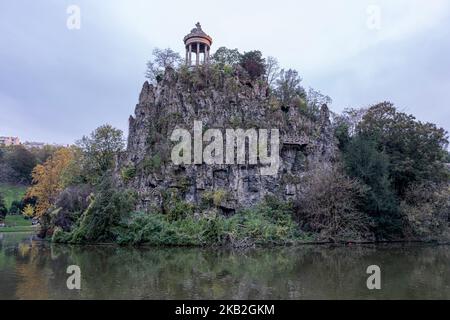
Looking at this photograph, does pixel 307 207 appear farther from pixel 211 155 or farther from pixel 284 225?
pixel 211 155

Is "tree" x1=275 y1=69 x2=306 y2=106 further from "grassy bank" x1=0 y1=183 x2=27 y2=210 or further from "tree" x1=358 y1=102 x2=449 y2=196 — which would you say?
"grassy bank" x1=0 y1=183 x2=27 y2=210

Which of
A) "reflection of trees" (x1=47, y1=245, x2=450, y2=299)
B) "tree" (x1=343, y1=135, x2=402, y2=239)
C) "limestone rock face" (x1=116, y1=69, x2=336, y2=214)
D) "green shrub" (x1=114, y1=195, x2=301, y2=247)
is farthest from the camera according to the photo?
"limestone rock face" (x1=116, y1=69, x2=336, y2=214)

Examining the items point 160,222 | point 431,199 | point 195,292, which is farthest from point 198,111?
point 195,292

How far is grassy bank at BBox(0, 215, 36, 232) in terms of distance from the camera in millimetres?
50131

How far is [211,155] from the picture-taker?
3262cm

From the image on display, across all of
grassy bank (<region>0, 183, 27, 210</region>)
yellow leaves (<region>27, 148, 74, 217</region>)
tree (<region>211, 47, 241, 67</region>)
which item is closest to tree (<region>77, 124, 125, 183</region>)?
yellow leaves (<region>27, 148, 74, 217</region>)

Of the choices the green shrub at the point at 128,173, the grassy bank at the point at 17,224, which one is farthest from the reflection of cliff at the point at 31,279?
the grassy bank at the point at 17,224

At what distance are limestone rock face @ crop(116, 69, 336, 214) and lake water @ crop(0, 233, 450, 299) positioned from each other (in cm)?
793

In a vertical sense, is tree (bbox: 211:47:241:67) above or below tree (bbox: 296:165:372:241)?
above

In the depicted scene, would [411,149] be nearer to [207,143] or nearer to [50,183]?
[207,143]

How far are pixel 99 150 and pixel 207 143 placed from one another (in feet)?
46.9

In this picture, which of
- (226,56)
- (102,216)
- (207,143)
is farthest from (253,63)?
(102,216)

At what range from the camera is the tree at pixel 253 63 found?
42.7 m

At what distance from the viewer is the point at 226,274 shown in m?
16.1
